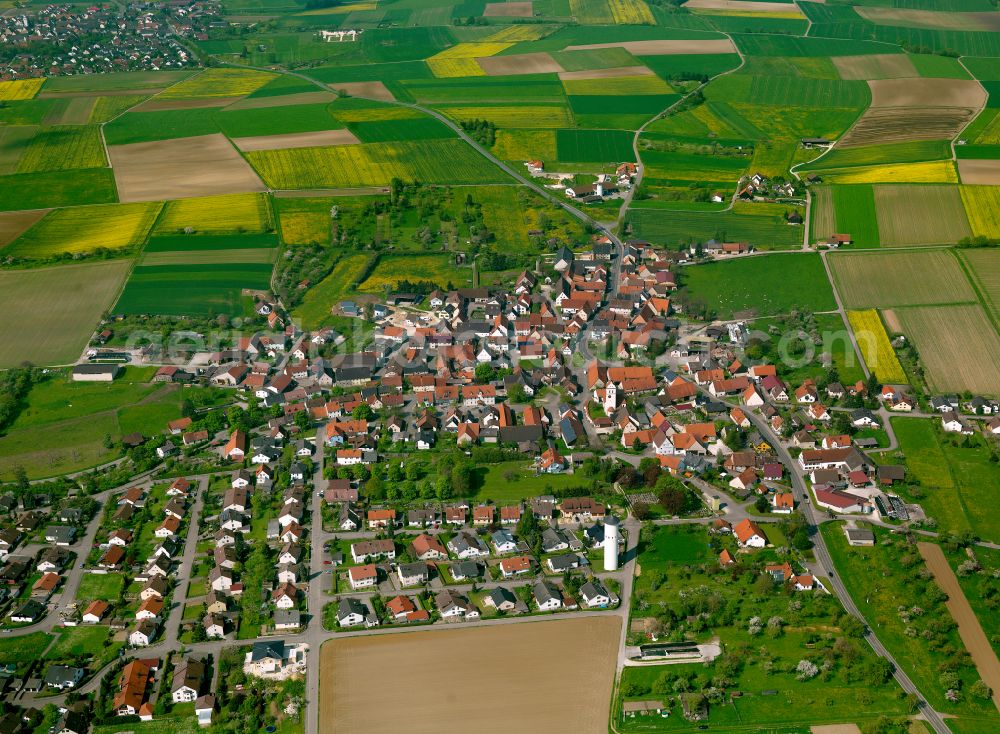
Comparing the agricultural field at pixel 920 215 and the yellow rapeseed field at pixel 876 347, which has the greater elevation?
the agricultural field at pixel 920 215

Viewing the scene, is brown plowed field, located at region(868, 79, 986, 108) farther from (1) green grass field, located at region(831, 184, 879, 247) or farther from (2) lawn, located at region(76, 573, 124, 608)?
(2) lawn, located at region(76, 573, 124, 608)

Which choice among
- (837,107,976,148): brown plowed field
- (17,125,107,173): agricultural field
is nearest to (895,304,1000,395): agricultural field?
(837,107,976,148): brown plowed field

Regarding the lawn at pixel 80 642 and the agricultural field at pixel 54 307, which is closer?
the lawn at pixel 80 642

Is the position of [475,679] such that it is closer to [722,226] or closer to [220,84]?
[722,226]

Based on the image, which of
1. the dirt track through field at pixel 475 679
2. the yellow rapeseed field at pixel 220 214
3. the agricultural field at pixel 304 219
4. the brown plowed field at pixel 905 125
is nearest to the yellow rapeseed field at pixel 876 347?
the dirt track through field at pixel 475 679

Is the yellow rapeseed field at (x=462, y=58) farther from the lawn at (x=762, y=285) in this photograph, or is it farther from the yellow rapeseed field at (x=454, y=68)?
the lawn at (x=762, y=285)

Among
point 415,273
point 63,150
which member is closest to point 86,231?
point 63,150
